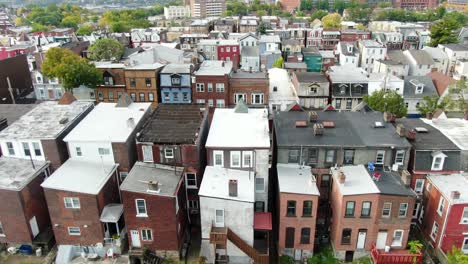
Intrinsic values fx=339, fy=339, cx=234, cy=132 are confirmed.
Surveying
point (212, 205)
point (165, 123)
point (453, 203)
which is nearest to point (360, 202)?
point (453, 203)

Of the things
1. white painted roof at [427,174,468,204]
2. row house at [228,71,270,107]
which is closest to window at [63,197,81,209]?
white painted roof at [427,174,468,204]

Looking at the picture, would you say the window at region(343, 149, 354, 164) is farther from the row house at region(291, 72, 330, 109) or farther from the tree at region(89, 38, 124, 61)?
the tree at region(89, 38, 124, 61)

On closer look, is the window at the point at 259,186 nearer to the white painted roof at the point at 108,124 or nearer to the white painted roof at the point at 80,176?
the white painted roof at the point at 108,124

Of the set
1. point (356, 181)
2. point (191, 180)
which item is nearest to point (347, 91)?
point (356, 181)

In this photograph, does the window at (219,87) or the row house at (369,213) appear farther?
the window at (219,87)

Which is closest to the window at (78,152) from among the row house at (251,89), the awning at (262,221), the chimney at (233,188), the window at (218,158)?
the window at (218,158)

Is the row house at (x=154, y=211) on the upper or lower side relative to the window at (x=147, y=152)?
lower
